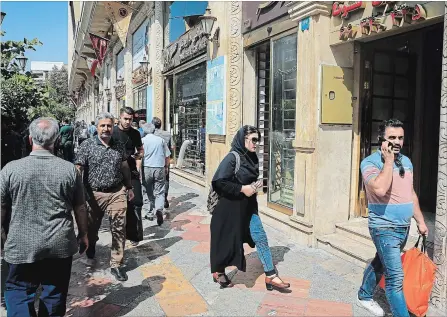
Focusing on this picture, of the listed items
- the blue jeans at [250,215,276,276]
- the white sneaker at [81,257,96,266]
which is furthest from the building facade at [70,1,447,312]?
the white sneaker at [81,257,96,266]

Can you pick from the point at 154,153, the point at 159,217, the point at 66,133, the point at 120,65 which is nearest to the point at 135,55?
the point at 120,65

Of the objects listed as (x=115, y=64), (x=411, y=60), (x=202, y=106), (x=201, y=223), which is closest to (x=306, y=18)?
(x=411, y=60)

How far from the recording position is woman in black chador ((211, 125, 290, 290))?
3863 mm

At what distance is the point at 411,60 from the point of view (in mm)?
6090

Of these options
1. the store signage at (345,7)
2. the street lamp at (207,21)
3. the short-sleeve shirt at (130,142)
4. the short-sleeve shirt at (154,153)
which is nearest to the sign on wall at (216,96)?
the street lamp at (207,21)

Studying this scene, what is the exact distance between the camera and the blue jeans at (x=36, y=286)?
2.66 meters

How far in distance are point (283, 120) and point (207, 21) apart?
3421 mm

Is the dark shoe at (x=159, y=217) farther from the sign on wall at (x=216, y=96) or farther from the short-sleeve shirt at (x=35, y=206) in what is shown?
the short-sleeve shirt at (x=35, y=206)

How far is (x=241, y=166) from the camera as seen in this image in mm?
3875

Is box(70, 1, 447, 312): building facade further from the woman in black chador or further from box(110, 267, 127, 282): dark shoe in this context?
box(110, 267, 127, 282): dark shoe

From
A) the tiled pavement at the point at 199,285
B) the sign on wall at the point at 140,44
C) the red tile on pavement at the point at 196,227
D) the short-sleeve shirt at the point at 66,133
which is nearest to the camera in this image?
the tiled pavement at the point at 199,285

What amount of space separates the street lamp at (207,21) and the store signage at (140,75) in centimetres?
560

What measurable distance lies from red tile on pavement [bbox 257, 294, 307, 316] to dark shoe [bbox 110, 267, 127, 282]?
4.82 ft

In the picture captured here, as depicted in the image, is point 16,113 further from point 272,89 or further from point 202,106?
point 272,89
